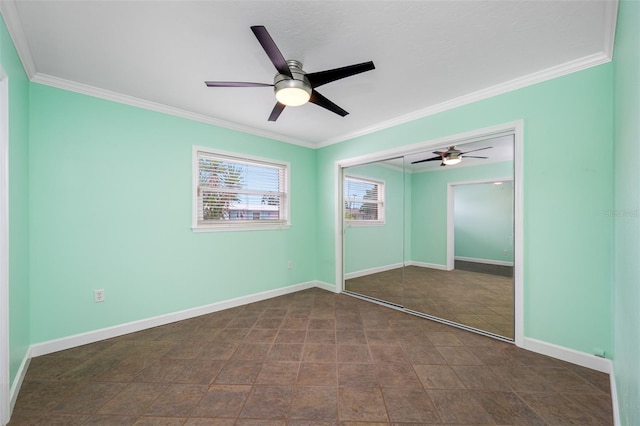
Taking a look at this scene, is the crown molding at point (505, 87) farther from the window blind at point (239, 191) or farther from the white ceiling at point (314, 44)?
the window blind at point (239, 191)

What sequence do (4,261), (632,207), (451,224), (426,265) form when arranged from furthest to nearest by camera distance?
1. (426,265)
2. (451,224)
3. (4,261)
4. (632,207)

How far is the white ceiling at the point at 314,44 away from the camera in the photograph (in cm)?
158

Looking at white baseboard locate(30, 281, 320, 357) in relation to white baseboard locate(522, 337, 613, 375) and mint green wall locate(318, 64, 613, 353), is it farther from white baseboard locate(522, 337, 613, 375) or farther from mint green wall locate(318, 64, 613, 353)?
mint green wall locate(318, 64, 613, 353)

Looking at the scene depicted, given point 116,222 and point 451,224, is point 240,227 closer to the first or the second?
point 116,222

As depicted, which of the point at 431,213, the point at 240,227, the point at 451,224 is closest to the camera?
the point at 240,227

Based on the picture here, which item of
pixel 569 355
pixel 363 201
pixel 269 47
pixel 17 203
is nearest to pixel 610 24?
pixel 269 47

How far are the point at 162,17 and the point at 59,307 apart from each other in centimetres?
271

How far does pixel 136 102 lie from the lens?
9.04 ft

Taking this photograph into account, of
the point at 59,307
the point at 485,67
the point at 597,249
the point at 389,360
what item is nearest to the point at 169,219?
the point at 59,307

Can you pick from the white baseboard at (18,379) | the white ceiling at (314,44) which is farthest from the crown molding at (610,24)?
the white baseboard at (18,379)

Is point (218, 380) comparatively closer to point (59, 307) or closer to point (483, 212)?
point (59, 307)

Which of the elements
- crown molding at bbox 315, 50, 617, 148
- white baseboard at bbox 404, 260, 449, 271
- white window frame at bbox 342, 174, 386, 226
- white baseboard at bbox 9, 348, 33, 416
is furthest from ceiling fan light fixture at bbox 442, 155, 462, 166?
white baseboard at bbox 9, 348, 33, 416

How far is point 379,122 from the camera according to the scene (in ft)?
11.4

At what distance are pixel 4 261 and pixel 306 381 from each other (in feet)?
6.79
